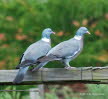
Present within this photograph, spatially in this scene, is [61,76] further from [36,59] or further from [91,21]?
[91,21]

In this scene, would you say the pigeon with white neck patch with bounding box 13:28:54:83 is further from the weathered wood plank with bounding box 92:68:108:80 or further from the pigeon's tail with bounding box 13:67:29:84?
the weathered wood plank with bounding box 92:68:108:80

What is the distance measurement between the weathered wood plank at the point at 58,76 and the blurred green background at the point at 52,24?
4.82 metres

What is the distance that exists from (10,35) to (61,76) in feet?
18.0

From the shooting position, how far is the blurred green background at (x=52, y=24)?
1017 centimetres

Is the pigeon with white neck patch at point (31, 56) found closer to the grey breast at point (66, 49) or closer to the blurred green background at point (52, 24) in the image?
the grey breast at point (66, 49)

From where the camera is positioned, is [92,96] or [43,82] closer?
[43,82]

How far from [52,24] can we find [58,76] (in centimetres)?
528

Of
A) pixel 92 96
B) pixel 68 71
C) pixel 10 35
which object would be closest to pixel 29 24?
pixel 10 35

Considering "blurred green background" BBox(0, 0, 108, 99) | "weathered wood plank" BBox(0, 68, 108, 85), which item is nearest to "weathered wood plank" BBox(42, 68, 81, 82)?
"weathered wood plank" BBox(0, 68, 108, 85)

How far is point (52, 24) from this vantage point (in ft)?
34.1

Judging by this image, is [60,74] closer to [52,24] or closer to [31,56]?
[31,56]

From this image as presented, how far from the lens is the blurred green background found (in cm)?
1017

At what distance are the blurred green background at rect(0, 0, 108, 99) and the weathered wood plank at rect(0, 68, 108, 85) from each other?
4.82 m

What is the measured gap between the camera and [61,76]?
16.9 feet
